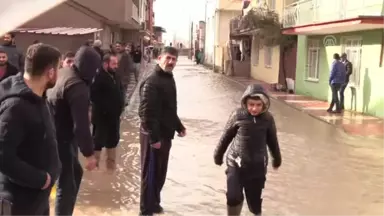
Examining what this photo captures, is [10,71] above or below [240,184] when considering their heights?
above

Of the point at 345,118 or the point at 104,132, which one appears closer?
the point at 104,132

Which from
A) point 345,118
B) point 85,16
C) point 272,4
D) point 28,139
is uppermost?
point 272,4

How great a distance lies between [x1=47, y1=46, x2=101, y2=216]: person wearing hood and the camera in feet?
14.2

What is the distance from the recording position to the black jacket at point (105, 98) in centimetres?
730

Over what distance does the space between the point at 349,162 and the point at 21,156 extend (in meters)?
6.57

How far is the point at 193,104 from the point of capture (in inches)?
658

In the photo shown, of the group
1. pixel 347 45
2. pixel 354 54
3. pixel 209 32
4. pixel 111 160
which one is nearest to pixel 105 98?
pixel 111 160

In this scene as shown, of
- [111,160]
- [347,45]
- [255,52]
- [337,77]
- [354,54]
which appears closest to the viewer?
[111,160]

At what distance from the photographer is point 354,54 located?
1619cm

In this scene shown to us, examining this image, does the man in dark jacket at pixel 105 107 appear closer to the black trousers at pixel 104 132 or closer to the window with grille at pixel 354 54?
the black trousers at pixel 104 132

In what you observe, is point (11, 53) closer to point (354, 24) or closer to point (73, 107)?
point (73, 107)

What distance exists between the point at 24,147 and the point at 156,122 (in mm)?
2202

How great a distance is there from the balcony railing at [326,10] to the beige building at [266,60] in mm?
3418

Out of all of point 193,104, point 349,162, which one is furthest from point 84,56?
point 193,104
